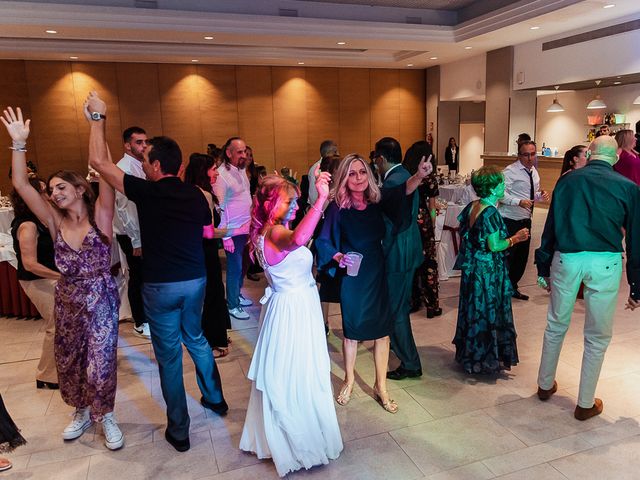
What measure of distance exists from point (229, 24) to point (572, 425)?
7.50 metres

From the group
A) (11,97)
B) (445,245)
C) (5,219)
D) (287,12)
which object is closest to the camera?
(445,245)

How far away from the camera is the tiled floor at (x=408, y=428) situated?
2578mm

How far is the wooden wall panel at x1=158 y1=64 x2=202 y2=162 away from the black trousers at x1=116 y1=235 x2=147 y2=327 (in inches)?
291

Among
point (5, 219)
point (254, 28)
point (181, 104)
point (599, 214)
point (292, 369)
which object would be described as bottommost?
point (292, 369)

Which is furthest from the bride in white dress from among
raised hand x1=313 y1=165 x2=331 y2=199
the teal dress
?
the teal dress

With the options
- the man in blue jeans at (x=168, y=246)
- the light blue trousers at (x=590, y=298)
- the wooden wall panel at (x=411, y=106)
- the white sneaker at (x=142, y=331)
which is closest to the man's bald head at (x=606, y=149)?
the light blue trousers at (x=590, y=298)

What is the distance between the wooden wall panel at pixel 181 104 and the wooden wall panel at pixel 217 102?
158 millimetres

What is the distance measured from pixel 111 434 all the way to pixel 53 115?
9944 millimetres

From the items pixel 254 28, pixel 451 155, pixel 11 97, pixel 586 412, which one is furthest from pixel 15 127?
pixel 451 155

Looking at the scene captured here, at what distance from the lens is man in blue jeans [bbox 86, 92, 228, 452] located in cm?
242

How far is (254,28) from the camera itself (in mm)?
8164

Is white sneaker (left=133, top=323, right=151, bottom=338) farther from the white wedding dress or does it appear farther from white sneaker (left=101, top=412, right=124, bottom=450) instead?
the white wedding dress

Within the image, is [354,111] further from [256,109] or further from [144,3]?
[144,3]

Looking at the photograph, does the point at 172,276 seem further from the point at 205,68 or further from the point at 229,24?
the point at 205,68
